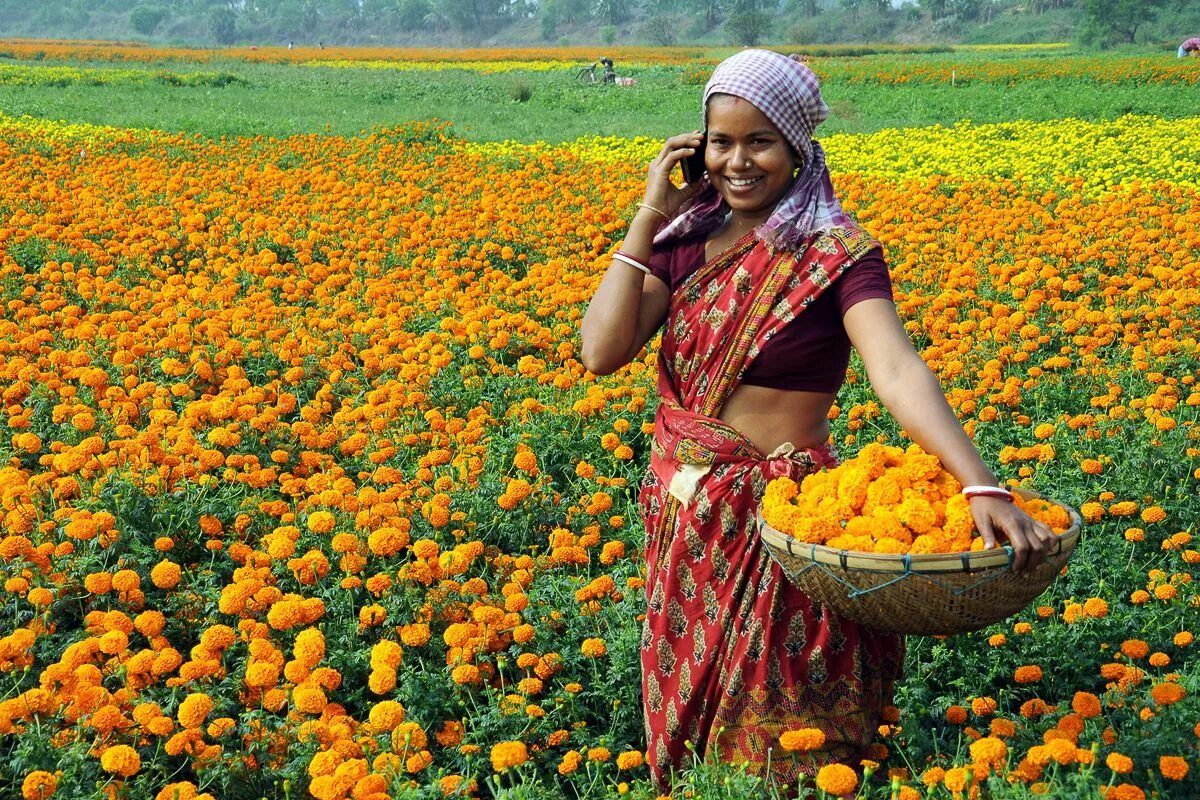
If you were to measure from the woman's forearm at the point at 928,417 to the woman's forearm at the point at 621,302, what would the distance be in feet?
1.65

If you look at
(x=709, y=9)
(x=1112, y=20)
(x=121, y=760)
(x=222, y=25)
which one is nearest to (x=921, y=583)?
(x=121, y=760)

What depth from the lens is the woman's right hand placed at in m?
2.26

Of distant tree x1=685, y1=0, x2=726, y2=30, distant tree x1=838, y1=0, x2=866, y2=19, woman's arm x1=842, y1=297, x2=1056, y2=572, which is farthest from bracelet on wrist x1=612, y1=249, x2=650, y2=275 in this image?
distant tree x1=685, y1=0, x2=726, y2=30

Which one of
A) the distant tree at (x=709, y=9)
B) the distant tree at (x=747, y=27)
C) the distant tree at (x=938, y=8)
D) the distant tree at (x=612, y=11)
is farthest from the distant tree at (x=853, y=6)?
the distant tree at (x=612, y=11)

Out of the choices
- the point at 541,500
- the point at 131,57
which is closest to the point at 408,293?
the point at 541,500

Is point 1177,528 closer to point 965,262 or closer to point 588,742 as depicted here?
point 588,742

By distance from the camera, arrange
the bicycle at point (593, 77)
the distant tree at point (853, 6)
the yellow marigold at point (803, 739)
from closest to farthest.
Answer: the yellow marigold at point (803, 739), the bicycle at point (593, 77), the distant tree at point (853, 6)

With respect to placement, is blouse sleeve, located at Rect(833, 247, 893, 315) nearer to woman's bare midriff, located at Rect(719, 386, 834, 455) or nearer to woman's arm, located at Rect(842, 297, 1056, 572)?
woman's arm, located at Rect(842, 297, 1056, 572)

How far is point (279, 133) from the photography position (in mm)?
12852

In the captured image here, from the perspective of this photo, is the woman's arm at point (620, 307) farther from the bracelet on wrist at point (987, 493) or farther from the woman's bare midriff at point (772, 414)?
the bracelet on wrist at point (987, 493)

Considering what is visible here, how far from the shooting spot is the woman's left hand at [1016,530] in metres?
1.75

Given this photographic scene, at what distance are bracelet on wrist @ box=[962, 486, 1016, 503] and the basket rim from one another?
0.30 feet

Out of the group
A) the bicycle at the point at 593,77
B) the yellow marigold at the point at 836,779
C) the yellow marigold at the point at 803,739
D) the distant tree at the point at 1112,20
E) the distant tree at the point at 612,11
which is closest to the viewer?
the yellow marigold at the point at 836,779

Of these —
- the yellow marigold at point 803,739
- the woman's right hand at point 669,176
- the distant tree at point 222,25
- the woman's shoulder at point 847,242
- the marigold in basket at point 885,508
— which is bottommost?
the distant tree at point 222,25
